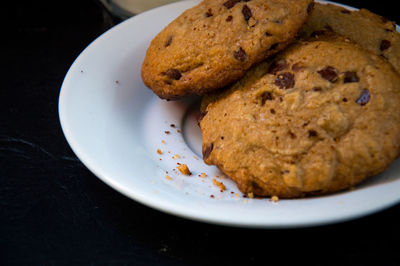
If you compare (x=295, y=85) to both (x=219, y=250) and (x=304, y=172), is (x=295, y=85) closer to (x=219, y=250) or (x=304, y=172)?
(x=304, y=172)

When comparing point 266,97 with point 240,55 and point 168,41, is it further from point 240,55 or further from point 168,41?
point 168,41

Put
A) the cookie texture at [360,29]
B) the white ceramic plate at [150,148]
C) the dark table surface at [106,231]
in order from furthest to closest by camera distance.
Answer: the cookie texture at [360,29] < the dark table surface at [106,231] < the white ceramic plate at [150,148]

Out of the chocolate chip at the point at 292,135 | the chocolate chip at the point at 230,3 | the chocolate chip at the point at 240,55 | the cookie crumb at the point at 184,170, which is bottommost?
the cookie crumb at the point at 184,170

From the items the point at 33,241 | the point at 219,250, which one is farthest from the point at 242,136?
the point at 33,241

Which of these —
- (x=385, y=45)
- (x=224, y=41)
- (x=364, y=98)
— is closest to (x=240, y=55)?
(x=224, y=41)

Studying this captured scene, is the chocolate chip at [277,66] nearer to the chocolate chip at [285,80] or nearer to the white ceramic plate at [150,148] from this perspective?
the chocolate chip at [285,80]

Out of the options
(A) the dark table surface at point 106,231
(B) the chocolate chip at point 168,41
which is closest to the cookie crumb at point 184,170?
(A) the dark table surface at point 106,231
